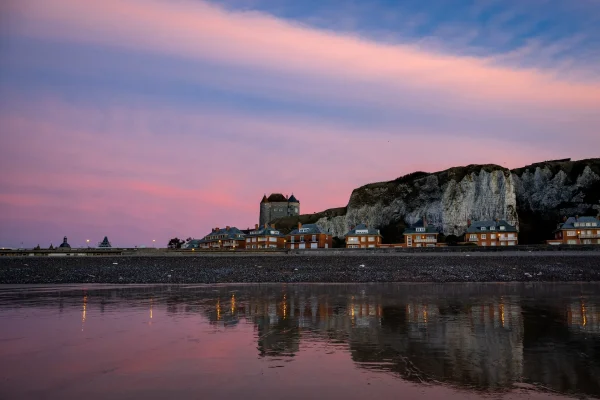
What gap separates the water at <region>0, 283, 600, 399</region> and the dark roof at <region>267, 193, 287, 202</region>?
160m

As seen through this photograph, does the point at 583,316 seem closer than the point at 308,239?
Yes

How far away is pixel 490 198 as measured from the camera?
404 feet

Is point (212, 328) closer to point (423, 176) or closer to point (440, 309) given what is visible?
point (440, 309)

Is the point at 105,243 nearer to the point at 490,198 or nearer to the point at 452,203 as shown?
the point at 452,203

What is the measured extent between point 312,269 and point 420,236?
56686mm

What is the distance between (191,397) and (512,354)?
12049mm

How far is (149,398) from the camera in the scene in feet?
42.1

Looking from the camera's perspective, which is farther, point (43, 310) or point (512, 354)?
point (43, 310)

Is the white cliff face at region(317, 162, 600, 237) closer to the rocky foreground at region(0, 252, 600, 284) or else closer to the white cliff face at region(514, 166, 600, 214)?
the white cliff face at region(514, 166, 600, 214)

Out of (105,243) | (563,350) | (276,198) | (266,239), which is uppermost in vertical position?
(276,198)

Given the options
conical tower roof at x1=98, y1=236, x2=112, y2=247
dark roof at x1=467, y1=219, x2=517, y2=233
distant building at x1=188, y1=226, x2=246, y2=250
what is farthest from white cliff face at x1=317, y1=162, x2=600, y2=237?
conical tower roof at x1=98, y1=236, x2=112, y2=247

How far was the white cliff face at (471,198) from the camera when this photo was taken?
403 ft

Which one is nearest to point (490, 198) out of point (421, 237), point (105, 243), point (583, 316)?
point (421, 237)

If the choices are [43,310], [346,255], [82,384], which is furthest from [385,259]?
[82,384]
